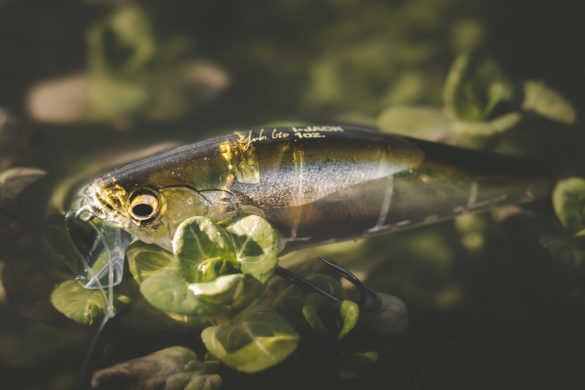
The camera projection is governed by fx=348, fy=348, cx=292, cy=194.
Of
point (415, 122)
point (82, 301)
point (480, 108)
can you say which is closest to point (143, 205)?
point (82, 301)

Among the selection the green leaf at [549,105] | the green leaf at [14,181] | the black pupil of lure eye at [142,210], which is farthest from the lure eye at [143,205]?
the green leaf at [549,105]

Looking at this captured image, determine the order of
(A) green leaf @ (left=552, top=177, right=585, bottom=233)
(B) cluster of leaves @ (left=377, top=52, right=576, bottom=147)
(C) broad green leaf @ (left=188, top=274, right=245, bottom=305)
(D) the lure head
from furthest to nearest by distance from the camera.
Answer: (B) cluster of leaves @ (left=377, top=52, right=576, bottom=147), (A) green leaf @ (left=552, top=177, right=585, bottom=233), (D) the lure head, (C) broad green leaf @ (left=188, top=274, right=245, bottom=305)

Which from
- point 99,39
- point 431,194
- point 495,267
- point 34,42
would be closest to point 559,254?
point 495,267

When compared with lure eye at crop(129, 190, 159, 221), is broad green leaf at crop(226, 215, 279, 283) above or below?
below

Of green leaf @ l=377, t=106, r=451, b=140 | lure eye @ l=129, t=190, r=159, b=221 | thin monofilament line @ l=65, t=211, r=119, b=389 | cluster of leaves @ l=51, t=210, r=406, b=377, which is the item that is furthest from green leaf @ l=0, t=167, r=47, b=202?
green leaf @ l=377, t=106, r=451, b=140

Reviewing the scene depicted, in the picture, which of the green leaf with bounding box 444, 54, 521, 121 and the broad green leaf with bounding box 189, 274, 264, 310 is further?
the green leaf with bounding box 444, 54, 521, 121

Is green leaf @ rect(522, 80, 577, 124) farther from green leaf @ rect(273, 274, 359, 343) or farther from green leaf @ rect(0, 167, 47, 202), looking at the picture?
green leaf @ rect(0, 167, 47, 202)

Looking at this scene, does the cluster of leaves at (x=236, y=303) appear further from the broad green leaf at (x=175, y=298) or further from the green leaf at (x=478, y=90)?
the green leaf at (x=478, y=90)
